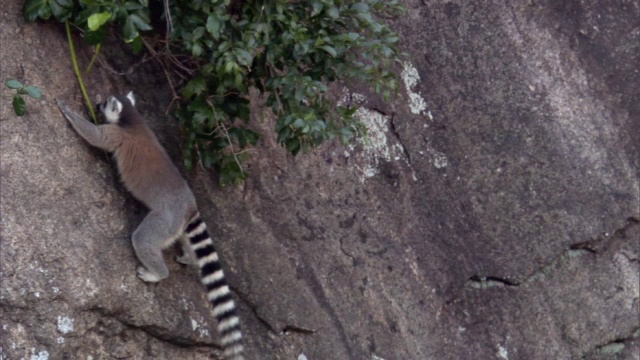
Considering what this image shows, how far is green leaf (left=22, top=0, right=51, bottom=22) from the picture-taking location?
518cm

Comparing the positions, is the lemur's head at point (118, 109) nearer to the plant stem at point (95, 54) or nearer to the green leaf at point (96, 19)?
the plant stem at point (95, 54)

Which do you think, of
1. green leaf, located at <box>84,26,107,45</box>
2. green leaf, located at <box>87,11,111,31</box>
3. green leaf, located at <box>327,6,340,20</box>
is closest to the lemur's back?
green leaf, located at <box>84,26,107,45</box>

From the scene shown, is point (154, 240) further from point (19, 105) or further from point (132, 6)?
point (132, 6)

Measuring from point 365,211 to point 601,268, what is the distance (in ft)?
5.16

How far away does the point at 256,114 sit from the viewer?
608 centimetres

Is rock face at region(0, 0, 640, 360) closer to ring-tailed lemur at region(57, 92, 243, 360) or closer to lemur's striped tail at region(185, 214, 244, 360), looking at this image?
ring-tailed lemur at region(57, 92, 243, 360)

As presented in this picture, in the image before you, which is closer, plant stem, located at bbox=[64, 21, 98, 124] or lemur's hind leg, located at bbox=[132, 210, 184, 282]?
lemur's hind leg, located at bbox=[132, 210, 184, 282]

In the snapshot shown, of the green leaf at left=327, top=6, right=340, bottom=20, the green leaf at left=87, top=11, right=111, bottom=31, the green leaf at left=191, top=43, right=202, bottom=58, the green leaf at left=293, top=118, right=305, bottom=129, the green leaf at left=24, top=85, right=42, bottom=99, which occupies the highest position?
the green leaf at left=327, top=6, right=340, bottom=20

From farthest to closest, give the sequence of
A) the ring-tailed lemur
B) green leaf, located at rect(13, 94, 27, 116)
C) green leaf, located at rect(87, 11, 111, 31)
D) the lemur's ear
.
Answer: the lemur's ear, the ring-tailed lemur, green leaf, located at rect(13, 94, 27, 116), green leaf, located at rect(87, 11, 111, 31)

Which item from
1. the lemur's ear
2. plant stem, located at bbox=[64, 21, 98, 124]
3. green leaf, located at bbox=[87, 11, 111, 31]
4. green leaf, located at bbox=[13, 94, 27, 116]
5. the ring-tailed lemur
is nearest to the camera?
green leaf, located at bbox=[87, 11, 111, 31]

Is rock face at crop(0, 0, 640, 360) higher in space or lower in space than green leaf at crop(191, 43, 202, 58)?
lower

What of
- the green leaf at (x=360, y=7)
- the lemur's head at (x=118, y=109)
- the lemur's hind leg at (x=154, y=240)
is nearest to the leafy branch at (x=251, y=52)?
the green leaf at (x=360, y=7)

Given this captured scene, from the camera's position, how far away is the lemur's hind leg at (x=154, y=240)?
17.1ft

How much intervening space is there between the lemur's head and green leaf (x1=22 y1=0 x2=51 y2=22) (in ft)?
1.80
